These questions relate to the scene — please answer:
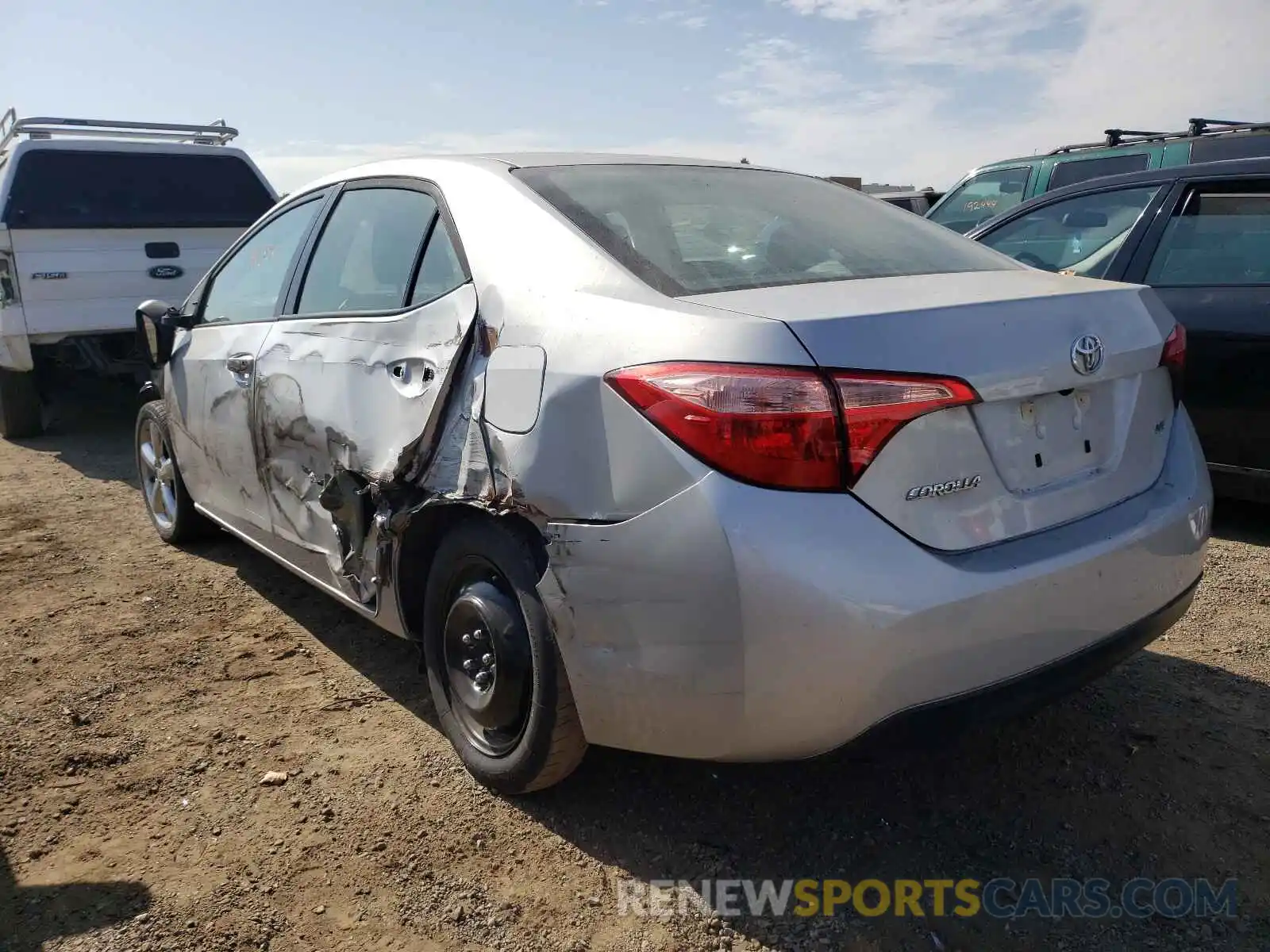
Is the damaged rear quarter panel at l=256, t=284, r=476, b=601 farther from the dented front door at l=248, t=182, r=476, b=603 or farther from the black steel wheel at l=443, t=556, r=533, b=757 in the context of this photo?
the black steel wheel at l=443, t=556, r=533, b=757

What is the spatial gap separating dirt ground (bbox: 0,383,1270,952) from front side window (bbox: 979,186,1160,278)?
6.15 feet

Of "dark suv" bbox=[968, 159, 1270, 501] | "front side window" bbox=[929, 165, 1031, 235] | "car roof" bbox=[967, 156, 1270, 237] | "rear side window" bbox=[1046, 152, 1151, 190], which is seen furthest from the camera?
"front side window" bbox=[929, 165, 1031, 235]

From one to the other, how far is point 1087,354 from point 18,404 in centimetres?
791

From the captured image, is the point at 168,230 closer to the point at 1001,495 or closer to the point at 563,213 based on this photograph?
the point at 563,213

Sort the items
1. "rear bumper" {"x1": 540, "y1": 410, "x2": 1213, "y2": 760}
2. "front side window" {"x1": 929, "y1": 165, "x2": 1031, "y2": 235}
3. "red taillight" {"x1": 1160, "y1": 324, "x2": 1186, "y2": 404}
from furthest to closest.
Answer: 1. "front side window" {"x1": 929, "y1": 165, "x2": 1031, "y2": 235}
2. "red taillight" {"x1": 1160, "y1": 324, "x2": 1186, "y2": 404}
3. "rear bumper" {"x1": 540, "y1": 410, "x2": 1213, "y2": 760}

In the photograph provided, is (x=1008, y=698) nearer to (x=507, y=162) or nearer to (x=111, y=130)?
(x=507, y=162)

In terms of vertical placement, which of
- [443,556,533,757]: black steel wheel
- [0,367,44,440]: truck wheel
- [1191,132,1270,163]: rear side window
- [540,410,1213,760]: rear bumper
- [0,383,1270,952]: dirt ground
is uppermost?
[1191,132,1270,163]: rear side window

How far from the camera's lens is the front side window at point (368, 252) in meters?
2.80

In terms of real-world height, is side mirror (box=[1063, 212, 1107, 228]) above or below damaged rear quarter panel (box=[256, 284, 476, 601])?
above

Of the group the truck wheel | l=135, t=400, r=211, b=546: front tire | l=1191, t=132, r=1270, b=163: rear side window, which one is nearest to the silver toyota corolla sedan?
l=135, t=400, r=211, b=546: front tire

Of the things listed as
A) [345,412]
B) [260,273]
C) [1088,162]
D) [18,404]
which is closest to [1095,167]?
[1088,162]

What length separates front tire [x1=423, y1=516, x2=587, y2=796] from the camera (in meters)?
2.24

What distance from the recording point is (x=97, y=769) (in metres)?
2.79

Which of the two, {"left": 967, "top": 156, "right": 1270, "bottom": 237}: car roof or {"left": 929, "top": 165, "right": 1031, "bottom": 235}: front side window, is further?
{"left": 929, "top": 165, "right": 1031, "bottom": 235}: front side window
